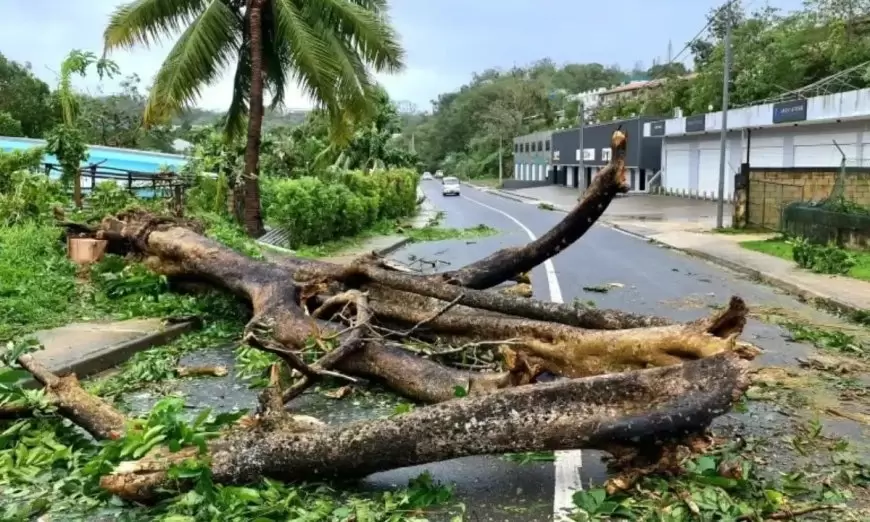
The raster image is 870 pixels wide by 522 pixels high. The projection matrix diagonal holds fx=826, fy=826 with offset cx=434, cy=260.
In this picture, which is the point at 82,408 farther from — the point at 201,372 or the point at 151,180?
the point at 151,180

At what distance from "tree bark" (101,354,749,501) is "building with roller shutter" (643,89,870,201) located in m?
23.0

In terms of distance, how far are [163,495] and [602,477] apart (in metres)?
2.43

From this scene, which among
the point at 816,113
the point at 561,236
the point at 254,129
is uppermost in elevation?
the point at 816,113

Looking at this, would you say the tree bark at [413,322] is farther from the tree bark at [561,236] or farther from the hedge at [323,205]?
the hedge at [323,205]

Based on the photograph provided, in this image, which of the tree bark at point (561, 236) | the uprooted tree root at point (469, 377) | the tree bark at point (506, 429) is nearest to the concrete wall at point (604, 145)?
the tree bark at point (561, 236)

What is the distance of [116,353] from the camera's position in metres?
7.73

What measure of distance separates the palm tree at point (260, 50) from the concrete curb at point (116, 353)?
30.4ft

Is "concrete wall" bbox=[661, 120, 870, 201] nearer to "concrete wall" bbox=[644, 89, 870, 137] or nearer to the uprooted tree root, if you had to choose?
"concrete wall" bbox=[644, 89, 870, 137]

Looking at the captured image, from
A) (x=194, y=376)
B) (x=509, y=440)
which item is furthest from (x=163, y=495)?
(x=194, y=376)

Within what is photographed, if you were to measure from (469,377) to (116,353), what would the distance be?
3.83 meters

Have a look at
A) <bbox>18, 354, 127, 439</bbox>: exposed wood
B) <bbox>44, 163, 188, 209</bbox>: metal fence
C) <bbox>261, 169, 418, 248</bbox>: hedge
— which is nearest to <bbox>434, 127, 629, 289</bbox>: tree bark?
<bbox>18, 354, 127, 439</bbox>: exposed wood

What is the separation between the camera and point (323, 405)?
6.32m

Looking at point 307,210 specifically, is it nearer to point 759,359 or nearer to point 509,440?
point 759,359

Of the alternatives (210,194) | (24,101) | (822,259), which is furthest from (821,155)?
(24,101)
